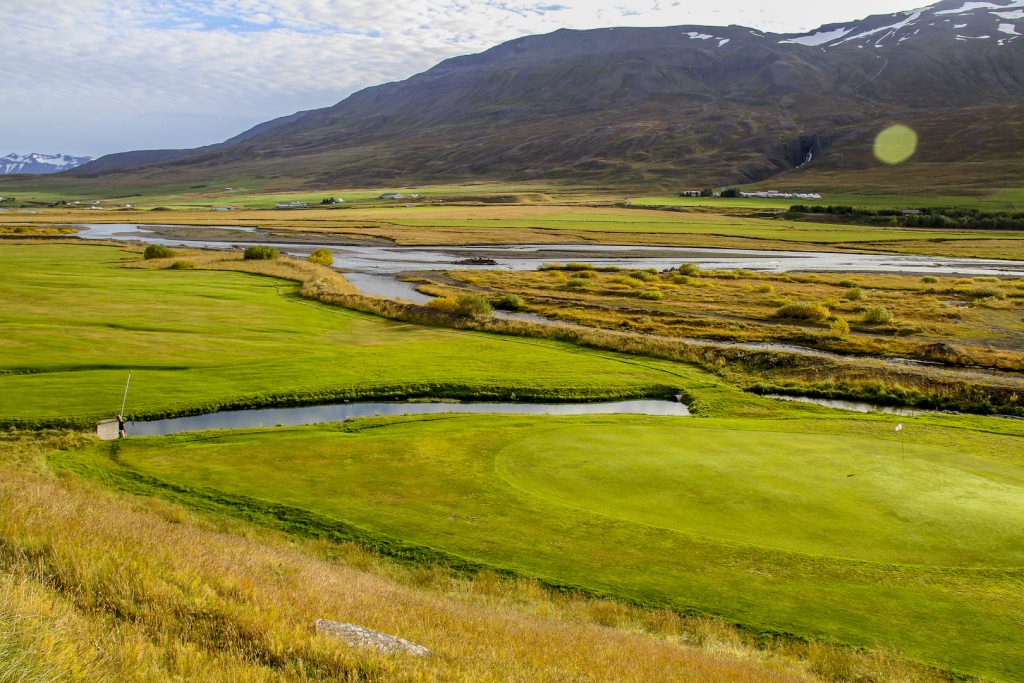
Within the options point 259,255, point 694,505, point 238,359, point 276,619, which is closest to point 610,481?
point 694,505

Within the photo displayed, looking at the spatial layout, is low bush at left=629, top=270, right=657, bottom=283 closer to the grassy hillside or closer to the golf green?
the golf green

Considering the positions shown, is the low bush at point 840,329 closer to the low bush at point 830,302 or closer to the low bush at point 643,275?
the low bush at point 830,302

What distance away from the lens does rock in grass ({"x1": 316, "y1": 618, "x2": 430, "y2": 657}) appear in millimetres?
8094

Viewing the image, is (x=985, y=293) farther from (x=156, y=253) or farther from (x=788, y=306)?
(x=156, y=253)

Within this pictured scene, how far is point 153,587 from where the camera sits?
A: 27.7 feet

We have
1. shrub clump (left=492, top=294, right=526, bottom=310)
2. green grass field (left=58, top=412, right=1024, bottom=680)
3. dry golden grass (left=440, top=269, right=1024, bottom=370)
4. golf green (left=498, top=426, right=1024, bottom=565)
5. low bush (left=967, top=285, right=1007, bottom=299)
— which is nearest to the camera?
green grass field (left=58, top=412, right=1024, bottom=680)

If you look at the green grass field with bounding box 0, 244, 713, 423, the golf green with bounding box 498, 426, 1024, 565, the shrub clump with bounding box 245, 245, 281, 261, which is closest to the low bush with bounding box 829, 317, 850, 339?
the green grass field with bounding box 0, 244, 713, 423

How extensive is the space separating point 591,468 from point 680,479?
2.72m

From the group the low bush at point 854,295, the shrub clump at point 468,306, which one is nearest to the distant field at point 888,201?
the low bush at point 854,295

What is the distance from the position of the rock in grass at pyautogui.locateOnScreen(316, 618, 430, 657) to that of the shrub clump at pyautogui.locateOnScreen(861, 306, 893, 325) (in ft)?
169

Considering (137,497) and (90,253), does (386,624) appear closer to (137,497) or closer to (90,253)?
(137,497)

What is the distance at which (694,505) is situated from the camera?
1719 cm

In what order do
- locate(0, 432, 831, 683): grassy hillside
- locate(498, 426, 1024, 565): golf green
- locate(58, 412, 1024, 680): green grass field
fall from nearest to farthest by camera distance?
locate(0, 432, 831, 683): grassy hillside < locate(58, 412, 1024, 680): green grass field < locate(498, 426, 1024, 565): golf green

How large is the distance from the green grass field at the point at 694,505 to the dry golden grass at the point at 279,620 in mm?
1233
